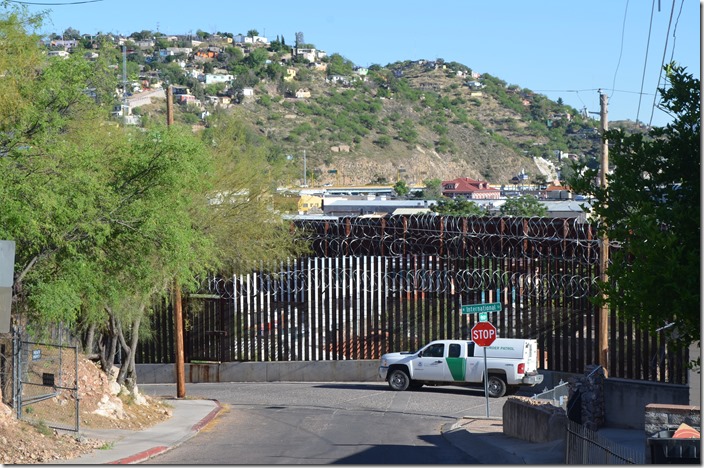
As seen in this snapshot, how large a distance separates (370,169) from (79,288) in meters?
104

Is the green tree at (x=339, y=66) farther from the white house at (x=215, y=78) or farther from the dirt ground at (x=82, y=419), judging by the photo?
the dirt ground at (x=82, y=419)

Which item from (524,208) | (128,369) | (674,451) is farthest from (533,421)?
(524,208)

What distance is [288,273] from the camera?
3391cm

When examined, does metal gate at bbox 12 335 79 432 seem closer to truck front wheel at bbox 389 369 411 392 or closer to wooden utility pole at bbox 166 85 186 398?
wooden utility pole at bbox 166 85 186 398

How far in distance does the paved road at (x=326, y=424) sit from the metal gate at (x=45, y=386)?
2560mm

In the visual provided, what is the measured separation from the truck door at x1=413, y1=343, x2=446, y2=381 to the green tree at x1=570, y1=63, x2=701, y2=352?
15.9 metres

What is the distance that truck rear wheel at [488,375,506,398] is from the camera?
28.1m

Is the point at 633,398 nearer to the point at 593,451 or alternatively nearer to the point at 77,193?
the point at 593,451

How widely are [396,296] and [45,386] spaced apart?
14.4 metres

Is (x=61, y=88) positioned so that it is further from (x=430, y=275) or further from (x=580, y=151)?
(x=580, y=151)

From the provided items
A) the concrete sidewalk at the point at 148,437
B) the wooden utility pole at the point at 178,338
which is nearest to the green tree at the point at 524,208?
the wooden utility pole at the point at 178,338

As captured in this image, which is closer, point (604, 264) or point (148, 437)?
point (148, 437)

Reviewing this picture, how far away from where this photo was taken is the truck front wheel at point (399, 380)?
29812 mm

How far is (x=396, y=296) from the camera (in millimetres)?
33094
